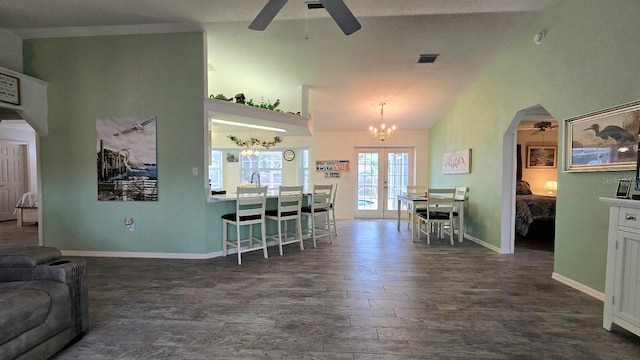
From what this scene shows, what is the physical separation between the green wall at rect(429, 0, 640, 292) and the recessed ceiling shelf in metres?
3.23

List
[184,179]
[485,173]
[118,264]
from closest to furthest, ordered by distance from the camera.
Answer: [118,264], [184,179], [485,173]

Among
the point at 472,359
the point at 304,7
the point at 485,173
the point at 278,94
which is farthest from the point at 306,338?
the point at 278,94

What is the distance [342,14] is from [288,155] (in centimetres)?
553

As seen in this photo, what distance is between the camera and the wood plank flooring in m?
1.90

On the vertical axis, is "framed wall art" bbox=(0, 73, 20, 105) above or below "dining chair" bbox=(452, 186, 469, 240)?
above

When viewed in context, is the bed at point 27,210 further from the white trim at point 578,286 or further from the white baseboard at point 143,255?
the white trim at point 578,286

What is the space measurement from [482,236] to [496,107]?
2113 millimetres

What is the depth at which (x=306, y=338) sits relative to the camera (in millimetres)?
2010

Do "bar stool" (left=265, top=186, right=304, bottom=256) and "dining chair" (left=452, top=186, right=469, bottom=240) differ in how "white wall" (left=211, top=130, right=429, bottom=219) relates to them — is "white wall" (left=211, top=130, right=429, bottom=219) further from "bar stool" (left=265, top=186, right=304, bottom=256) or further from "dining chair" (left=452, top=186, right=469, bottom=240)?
"bar stool" (left=265, top=186, right=304, bottom=256)

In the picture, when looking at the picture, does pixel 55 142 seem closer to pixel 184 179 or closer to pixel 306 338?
pixel 184 179

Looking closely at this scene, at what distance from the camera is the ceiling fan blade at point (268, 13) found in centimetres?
238

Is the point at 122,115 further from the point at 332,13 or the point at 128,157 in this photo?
the point at 332,13

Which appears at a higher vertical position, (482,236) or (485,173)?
(485,173)

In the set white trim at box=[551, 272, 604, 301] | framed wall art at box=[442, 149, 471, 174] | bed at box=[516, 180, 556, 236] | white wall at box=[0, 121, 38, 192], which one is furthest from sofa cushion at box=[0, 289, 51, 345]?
white wall at box=[0, 121, 38, 192]
